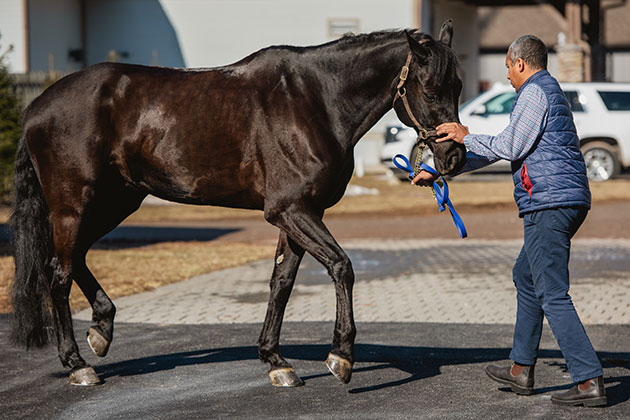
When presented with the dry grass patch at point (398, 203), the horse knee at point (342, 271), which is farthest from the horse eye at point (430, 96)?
the dry grass patch at point (398, 203)

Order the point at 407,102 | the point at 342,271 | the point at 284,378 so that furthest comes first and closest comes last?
the point at 284,378 < the point at 407,102 < the point at 342,271

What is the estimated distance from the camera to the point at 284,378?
245 inches

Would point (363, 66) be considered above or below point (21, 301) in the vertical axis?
above

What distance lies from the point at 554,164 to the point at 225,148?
192 cm

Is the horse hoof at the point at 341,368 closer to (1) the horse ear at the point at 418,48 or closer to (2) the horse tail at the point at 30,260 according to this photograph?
(1) the horse ear at the point at 418,48

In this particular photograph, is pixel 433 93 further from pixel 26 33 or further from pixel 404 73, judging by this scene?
pixel 26 33

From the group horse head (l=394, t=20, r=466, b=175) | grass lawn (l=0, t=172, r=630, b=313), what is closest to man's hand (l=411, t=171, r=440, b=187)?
horse head (l=394, t=20, r=466, b=175)

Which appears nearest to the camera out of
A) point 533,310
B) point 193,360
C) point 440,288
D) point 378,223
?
point 533,310

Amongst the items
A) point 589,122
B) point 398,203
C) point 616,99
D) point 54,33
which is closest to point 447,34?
point 398,203

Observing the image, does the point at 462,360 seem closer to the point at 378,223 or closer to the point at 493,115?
the point at 378,223

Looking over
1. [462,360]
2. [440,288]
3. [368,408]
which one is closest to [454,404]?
[368,408]

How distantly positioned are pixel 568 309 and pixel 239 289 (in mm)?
5380

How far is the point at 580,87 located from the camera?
23312 mm

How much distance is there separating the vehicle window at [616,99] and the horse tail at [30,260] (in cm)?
1847
